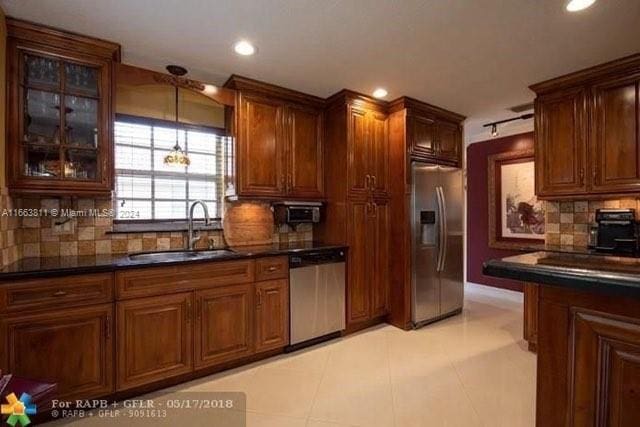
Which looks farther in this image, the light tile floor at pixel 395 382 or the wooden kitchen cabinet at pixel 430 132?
the wooden kitchen cabinet at pixel 430 132

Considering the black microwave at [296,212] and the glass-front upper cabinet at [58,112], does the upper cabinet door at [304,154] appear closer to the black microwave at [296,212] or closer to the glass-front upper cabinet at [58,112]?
the black microwave at [296,212]

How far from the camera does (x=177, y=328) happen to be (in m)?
2.27

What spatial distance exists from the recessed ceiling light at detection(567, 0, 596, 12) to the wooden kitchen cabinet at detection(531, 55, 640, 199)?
1069mm

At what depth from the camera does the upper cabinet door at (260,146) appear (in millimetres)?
2906

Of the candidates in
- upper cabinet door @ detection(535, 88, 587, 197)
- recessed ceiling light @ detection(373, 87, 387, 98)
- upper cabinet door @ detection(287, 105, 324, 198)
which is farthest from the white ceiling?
upper cabinet door @ detection(287, 105, 324, 198)

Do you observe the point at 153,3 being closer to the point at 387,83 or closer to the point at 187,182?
the point at 187,182

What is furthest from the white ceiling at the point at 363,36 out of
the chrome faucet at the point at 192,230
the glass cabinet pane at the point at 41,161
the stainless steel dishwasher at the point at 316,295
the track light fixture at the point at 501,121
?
the stainless steel dishwasher at the point at 316,295

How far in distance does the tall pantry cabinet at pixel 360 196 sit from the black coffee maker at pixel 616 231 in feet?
6.12

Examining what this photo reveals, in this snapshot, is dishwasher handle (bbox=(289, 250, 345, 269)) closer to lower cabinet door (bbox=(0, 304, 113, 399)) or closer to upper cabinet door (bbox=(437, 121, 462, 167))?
lower cabinet door (bbox=(0, 304, 113, 399))

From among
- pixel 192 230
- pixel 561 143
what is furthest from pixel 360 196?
pixel 561 143

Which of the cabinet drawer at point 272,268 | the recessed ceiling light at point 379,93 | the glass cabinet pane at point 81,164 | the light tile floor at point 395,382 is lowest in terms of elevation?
the light tile floor at point 395,382

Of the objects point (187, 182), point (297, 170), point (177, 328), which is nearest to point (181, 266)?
point (177, 328)

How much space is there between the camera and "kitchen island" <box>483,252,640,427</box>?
33.7 inches

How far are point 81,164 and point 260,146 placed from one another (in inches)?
55.5
